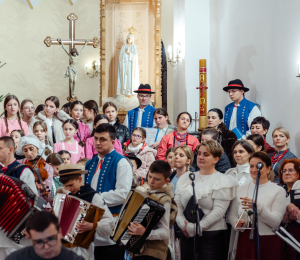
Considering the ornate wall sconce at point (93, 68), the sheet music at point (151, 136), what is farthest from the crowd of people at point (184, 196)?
the ornate wall sconce at point (93, 68)

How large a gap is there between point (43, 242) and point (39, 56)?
1068cm

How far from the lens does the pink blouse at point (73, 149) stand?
5.74 meters

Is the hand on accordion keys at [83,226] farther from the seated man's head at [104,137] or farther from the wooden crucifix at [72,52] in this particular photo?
the wooden crucifix at [72,52]

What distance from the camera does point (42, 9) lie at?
12117 mm

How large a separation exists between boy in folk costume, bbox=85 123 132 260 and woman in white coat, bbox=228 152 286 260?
2.99ft

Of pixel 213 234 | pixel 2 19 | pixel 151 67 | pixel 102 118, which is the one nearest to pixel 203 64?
pixel 151 67

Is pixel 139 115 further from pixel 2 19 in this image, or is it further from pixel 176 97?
pixel 2 19

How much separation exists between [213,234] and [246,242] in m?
0.27

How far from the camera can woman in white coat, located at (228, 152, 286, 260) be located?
128 inches

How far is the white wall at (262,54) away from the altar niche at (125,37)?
56.2 inches

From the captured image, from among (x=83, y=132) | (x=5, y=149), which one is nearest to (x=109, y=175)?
(x=5, y=149)

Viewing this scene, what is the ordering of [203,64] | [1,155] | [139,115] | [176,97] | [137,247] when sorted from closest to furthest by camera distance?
[137,247] → [1,155] → [139,115] → [203,64] → [176,97]

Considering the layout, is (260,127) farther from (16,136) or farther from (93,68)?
(93,68)

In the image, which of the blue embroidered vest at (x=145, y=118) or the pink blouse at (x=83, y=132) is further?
the blue embroidered vest at (x=145, y=118)
